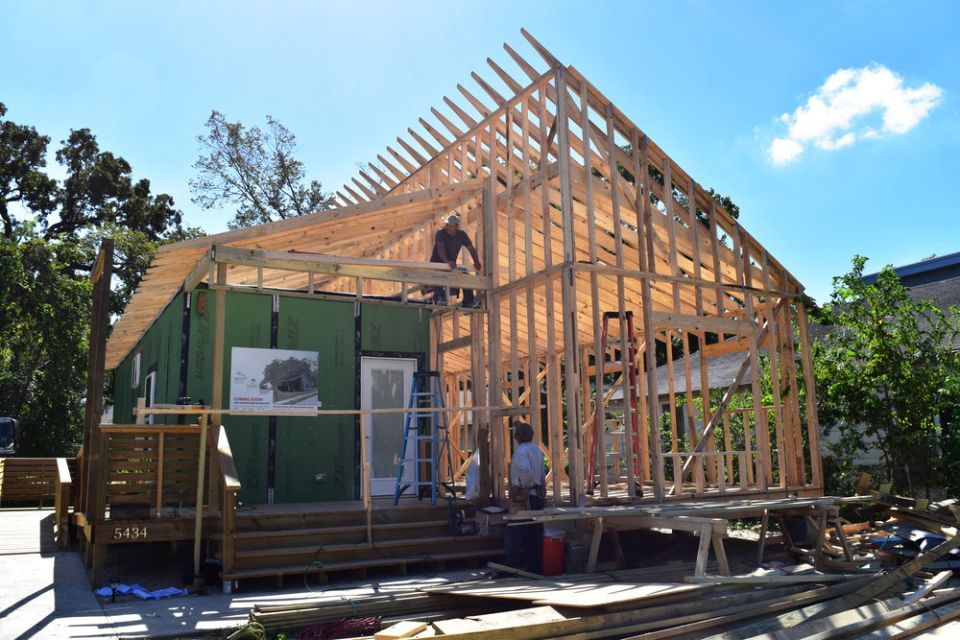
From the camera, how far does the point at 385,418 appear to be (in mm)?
11023

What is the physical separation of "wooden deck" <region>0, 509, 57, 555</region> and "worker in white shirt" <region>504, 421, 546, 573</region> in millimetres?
6067

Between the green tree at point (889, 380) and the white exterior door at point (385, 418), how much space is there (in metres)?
6.58

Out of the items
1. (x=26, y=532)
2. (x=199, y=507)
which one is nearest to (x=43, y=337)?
(x=26, y=532)

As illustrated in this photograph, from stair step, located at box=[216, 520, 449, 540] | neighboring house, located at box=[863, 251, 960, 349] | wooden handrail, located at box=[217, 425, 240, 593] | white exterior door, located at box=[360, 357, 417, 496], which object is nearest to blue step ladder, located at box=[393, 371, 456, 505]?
white exterior door, located at box=[360, 357, 417, 496]

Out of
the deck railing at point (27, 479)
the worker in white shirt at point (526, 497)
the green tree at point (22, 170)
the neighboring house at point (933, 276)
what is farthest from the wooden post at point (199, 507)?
the green tree at point (22, 170)

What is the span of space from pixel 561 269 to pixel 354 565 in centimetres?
425

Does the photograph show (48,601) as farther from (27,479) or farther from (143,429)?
(27,479)

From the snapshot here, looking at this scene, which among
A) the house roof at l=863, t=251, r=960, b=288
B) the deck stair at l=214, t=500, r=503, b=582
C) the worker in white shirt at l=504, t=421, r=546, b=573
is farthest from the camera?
the house roof at l=863, t=251, r=960, b=288

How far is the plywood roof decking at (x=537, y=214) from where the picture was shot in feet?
32.1

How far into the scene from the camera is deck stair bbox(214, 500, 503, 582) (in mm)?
7570

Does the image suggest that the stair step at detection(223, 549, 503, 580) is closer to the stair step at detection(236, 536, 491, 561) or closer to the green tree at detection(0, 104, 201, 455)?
the stair step at detection(236, 536, 491, 561)

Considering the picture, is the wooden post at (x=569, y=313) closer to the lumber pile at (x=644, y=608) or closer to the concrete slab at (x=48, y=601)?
the lumber pile at (x=644, y=608)

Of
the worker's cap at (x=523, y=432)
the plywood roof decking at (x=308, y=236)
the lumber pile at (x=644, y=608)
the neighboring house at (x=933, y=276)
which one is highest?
the neighboring house at (x=933, y=276)

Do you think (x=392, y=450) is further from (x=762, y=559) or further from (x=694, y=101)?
(x=694, y=101)
